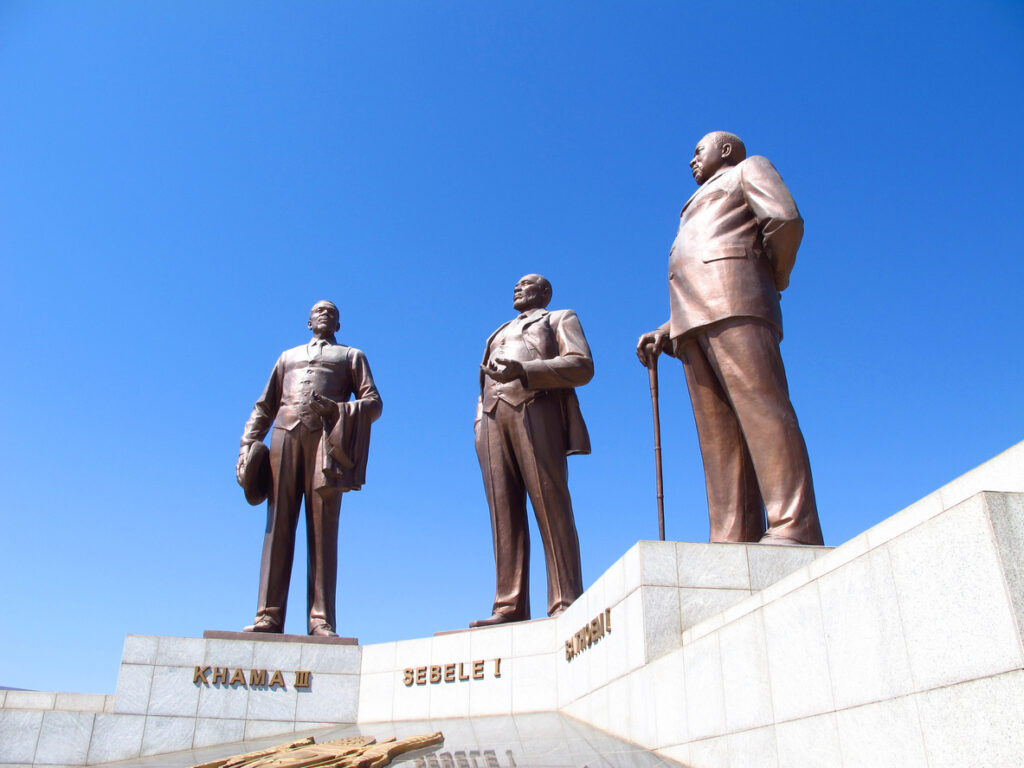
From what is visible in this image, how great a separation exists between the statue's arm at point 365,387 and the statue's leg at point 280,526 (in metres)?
0.95

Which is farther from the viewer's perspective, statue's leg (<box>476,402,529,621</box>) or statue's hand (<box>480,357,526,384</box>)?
statue's leg (<box>476,402,529,621</box>)

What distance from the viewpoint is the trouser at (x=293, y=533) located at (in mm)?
11102

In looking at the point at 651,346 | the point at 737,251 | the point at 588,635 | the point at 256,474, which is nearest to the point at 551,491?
the point at 651,346

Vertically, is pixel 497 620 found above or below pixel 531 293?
below

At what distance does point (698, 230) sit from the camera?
8.05 m

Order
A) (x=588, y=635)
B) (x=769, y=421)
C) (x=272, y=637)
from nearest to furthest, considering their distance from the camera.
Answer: (x=769, y=421)
(x=588, y=635)
(x=272, y=637)

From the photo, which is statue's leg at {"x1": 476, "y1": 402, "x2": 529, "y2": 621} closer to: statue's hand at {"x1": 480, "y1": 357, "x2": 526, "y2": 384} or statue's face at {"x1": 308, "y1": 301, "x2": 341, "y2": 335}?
statue's hand at {"x1": 480, "y1": 357, "x2": 526, "y2": 384}

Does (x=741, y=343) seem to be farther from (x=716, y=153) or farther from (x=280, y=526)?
(x=280, y=526)

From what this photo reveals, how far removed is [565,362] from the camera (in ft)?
32.2

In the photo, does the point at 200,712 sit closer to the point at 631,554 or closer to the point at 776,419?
Result: the point at 631,554

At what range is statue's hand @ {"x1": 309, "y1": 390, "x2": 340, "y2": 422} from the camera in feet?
37.5

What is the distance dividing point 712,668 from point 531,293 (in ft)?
20.3

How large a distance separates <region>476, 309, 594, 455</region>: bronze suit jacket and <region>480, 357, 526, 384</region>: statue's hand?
0.07 metres

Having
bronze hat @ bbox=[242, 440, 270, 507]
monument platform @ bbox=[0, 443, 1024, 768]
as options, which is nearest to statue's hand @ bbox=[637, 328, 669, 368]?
monument platform @ bbox=[0, 443, 1024, 768]
